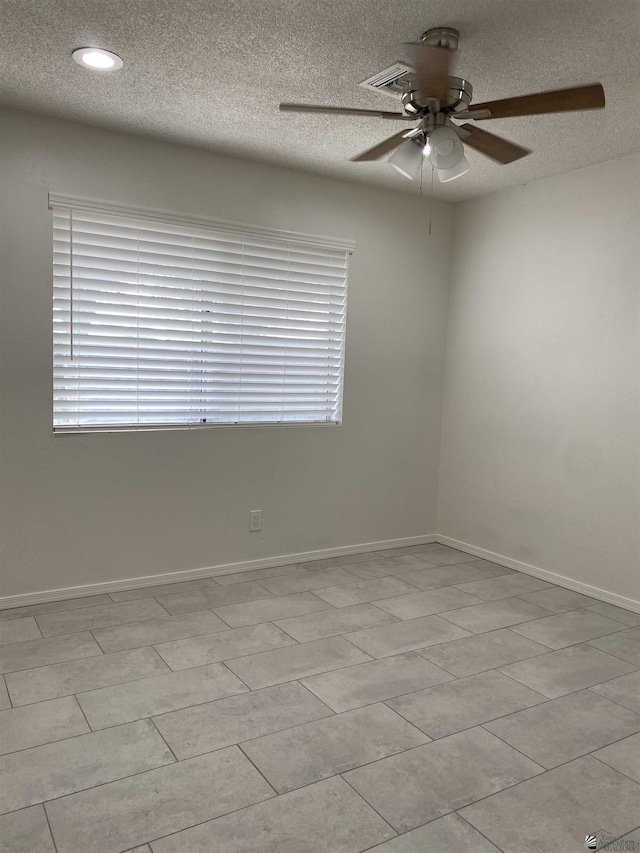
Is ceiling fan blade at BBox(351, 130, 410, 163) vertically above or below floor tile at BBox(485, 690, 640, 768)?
above

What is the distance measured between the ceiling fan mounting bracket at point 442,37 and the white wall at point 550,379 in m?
1.74

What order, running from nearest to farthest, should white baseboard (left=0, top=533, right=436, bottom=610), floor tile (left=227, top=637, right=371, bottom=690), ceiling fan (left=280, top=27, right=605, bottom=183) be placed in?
ceiling fan (left=280, top=27, right=605, bottom=183) → floor tile (left=227, top=637, right=371, bottom=690) → white baseboard (left=0, top=533, right=436, bottom=610)

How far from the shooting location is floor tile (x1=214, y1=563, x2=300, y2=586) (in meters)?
3.98

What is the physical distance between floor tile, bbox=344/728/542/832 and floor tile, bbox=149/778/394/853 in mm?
74

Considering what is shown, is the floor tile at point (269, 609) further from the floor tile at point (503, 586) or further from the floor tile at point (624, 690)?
the floor tile at point (624, 690)

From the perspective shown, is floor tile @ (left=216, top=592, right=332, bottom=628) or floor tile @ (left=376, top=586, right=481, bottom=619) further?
floor tile @ (left=376, top=586, right=481, bottom=619)

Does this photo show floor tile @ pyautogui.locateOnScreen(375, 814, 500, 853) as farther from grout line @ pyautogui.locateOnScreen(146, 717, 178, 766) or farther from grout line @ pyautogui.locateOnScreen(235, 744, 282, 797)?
grout line @ pyautogui.locateOnScreen(146, 717, 178, 766)

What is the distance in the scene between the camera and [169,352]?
149 inches

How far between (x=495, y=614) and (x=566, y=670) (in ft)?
2.15

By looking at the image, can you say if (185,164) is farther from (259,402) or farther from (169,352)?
(259,402)

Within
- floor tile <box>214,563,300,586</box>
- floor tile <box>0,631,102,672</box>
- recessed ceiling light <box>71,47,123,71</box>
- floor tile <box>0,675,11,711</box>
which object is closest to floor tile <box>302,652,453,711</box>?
floor tile <box>0,631,102,672</box>

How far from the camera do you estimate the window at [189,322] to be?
11.5 ft

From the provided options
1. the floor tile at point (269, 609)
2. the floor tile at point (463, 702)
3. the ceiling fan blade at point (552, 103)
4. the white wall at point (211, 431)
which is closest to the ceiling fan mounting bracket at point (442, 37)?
the ceiling fan blade at point (552, 103)

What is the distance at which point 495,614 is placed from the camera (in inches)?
141
